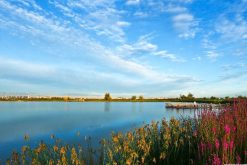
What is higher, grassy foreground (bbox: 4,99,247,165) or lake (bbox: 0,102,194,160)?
grassy foreground (bbox: 4,99,247,165)

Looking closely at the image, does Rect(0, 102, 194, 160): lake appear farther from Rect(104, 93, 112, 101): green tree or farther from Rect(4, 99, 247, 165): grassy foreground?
Rect(104, 93, 112, 101): green tree

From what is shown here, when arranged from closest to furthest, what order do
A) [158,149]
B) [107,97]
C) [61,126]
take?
[158,149], [61,126], [107,97]

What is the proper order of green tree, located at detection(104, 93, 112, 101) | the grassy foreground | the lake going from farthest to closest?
green tree, located at detection(104, 93, 112, 101)
the lake
the grassy foreground

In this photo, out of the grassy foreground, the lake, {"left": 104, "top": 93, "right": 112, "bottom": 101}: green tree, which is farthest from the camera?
{"left": 104, "top": 93, "right": 112, "bottom": 101}: green tree

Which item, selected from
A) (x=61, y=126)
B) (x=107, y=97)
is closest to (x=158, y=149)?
(x=61, y=126)

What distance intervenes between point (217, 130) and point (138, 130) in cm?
233

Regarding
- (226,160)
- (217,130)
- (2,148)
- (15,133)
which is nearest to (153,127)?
(217,130)

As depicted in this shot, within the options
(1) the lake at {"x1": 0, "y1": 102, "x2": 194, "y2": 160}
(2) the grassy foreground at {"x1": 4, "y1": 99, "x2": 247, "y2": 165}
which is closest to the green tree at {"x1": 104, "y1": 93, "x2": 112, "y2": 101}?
(1) the lake at {"x1": 0, "y1": 102, "x2": 194, "y2": 160}

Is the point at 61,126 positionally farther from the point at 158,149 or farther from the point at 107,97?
the point at 107,97

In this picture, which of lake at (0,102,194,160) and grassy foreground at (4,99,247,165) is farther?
lake at (0,102,194,160)

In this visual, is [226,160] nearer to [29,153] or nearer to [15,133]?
[29,153]

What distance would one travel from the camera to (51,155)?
7.15m

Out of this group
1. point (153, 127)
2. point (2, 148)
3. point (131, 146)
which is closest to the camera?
point (131, 146)

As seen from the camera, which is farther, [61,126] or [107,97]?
[107,97]
